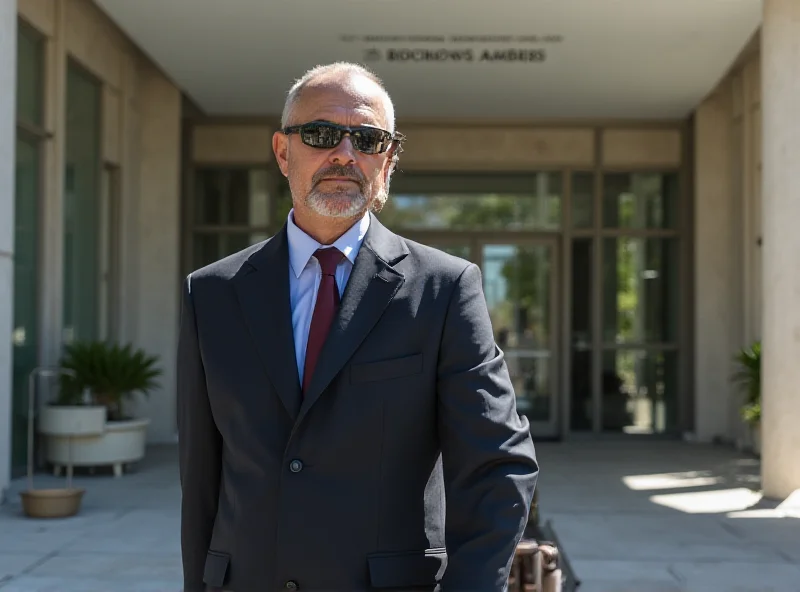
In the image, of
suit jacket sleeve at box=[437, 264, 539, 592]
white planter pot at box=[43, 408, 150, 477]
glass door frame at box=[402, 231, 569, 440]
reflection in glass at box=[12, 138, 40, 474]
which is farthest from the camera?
glass door frame at box=[402, 231, 569, 440]

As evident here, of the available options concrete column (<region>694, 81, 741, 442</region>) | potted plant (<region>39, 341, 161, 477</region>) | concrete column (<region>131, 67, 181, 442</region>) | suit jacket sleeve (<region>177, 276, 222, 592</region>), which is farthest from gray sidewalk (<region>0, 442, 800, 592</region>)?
suit jacket sleeve (<region>177, 276, 222, 592</region>)

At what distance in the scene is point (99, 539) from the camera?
689cm

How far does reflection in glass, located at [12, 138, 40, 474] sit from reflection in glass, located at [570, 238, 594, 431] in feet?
22.1

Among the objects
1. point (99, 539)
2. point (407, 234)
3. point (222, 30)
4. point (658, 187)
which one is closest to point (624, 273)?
point (658, 187)

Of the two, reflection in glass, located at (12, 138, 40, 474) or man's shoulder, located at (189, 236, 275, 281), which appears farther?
reflection in glass, located at (12, 138, 40, 474)

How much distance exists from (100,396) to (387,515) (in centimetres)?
872

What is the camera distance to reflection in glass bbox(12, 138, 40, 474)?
932 cm

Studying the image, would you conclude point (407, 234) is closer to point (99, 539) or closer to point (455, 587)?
point (99, 539)

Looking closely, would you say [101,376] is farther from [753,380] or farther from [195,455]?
[195,455]

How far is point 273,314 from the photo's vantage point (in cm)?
191

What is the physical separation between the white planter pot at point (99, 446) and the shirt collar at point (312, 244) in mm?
7945

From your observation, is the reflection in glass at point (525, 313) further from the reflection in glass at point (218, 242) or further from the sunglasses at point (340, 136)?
the sunglasses at point (340, 136)

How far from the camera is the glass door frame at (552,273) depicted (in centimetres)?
1361

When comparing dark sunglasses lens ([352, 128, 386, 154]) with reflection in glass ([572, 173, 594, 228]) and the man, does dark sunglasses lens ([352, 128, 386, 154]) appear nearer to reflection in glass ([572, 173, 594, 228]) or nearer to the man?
the man
